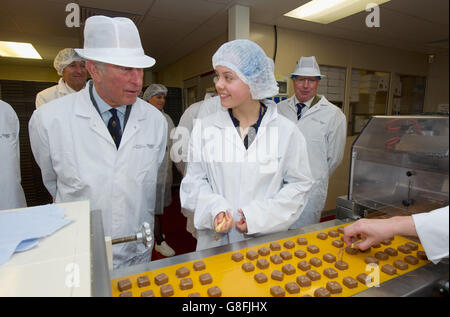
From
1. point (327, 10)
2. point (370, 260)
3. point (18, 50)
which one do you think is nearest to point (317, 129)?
point (327, 10)

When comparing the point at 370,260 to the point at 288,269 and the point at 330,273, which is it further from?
the point at 288,269

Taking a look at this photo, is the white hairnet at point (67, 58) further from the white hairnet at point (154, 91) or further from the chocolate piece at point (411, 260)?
the chocolate piece at point (411, 260)

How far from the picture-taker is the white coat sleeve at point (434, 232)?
0.71 m

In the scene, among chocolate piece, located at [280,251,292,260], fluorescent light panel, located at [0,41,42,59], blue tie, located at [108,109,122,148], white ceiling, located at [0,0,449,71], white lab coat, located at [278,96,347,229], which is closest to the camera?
chocolate piece, located at [280,251,292,260]

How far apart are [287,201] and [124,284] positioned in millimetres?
708

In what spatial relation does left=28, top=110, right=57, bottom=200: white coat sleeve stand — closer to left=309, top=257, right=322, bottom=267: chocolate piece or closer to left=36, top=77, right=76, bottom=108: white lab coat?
left=36, top=77, right=76, bottom=108: white lab coat

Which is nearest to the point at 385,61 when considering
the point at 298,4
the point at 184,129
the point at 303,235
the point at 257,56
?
the point at 298,4

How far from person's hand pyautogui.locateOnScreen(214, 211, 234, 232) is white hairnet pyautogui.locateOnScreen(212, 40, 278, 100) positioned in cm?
57

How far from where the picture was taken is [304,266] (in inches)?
32.1

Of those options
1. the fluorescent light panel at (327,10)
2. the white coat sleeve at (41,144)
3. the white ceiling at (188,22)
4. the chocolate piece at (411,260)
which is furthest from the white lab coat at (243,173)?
the fluorescent light panel at (327,10)

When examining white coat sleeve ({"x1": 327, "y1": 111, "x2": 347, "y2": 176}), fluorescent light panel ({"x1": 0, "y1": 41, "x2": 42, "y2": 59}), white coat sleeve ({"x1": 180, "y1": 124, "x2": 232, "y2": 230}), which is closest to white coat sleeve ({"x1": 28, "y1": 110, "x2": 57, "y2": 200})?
white coat sleeve ({"x1": 180, "y1": 124, "x2": 232, "y2": 230})

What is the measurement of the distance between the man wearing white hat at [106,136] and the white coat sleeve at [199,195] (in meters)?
0.30

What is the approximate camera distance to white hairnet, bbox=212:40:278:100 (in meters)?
1.19
